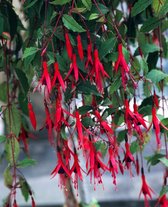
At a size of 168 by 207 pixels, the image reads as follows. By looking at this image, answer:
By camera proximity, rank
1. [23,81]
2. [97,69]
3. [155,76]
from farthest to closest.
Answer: [23,81] → [155,76] → [97,69]

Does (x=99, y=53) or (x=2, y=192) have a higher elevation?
(x=99, y=53)

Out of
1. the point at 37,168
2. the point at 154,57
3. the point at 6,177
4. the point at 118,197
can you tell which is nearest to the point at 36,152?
the point at 37,168

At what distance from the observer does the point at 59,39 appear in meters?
0.67

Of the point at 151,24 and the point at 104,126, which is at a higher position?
the point at 151,24

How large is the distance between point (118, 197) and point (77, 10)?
1885 mm

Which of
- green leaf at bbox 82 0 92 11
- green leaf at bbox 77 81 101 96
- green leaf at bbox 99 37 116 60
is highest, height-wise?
green leaf at bbox 82 0 92 11

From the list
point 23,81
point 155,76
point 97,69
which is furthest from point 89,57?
point 23,81

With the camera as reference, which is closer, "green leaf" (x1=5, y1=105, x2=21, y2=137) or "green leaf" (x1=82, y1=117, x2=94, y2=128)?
"green leaf" (x1=82, y1=117, x2=94, y2=128)

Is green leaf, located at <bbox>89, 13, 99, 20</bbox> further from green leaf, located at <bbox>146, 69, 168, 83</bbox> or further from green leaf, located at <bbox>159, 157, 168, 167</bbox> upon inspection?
green leaf, located at <bbox>159, 157, 168, 167</bbox>

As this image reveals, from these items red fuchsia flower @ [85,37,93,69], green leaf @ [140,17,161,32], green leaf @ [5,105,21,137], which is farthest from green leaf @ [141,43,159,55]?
green leaf @ [5,105,21,137]

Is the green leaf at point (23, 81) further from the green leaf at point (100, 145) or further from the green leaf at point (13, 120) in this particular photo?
the green leaf at point (100, 145)

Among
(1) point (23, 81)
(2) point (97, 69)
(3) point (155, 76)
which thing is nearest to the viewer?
(2) point (97, 69)

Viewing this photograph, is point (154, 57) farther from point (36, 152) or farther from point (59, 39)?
point (36, 152)

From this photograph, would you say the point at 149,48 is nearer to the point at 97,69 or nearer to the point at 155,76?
the point at 155,76
